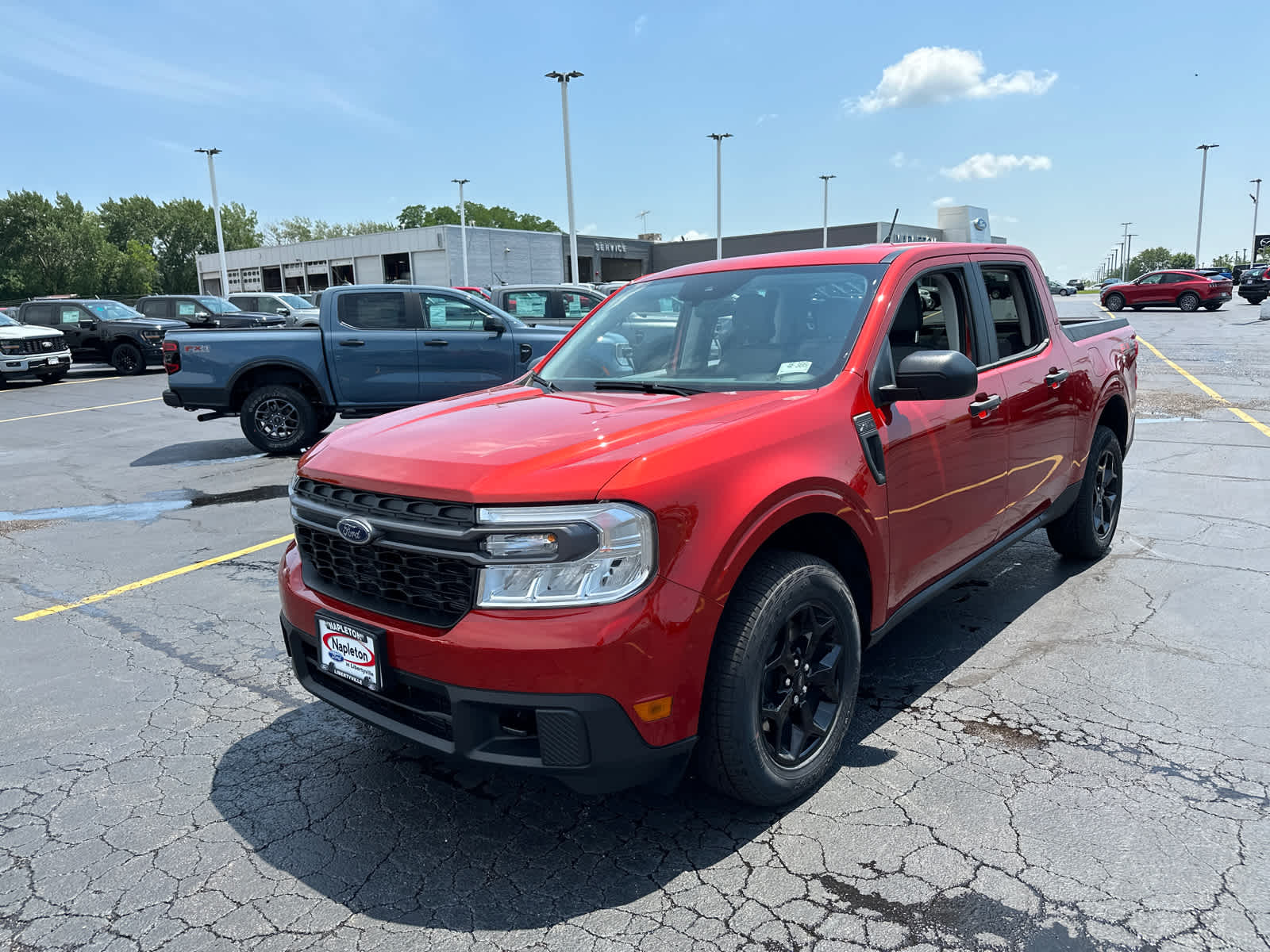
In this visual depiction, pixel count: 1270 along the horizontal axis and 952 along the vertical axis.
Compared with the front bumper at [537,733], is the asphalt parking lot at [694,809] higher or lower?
lower

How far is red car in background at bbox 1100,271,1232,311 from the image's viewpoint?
35781 millimetres

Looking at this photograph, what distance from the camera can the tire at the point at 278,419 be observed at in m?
9.99

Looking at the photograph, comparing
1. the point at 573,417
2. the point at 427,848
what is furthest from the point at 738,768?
the point at 573,417

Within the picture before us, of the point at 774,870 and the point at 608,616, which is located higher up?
the point at 608,616

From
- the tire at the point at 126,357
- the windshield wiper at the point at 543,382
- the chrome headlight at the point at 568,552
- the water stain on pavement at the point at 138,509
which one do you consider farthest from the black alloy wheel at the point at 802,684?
the tire at the point at 126,357

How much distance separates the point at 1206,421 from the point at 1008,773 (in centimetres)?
949

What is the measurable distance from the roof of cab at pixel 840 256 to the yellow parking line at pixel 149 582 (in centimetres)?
377

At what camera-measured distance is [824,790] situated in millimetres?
3023

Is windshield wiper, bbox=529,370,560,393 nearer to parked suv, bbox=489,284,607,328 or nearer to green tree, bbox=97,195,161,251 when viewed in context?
parked suv, bbox=489,284,607,328

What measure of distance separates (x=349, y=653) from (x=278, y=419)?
26.8ft

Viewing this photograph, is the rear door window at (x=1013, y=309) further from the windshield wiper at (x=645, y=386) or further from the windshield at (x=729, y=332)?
the windshield wiper at (x=645, y=386)

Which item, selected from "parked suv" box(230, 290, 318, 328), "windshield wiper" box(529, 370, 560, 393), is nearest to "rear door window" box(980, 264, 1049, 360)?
"windshield wiper" box(529, 370, 560, 393)

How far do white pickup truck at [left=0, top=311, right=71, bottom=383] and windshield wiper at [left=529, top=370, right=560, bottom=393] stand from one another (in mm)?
20018

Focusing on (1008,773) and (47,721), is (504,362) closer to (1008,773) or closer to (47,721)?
(47,721)
